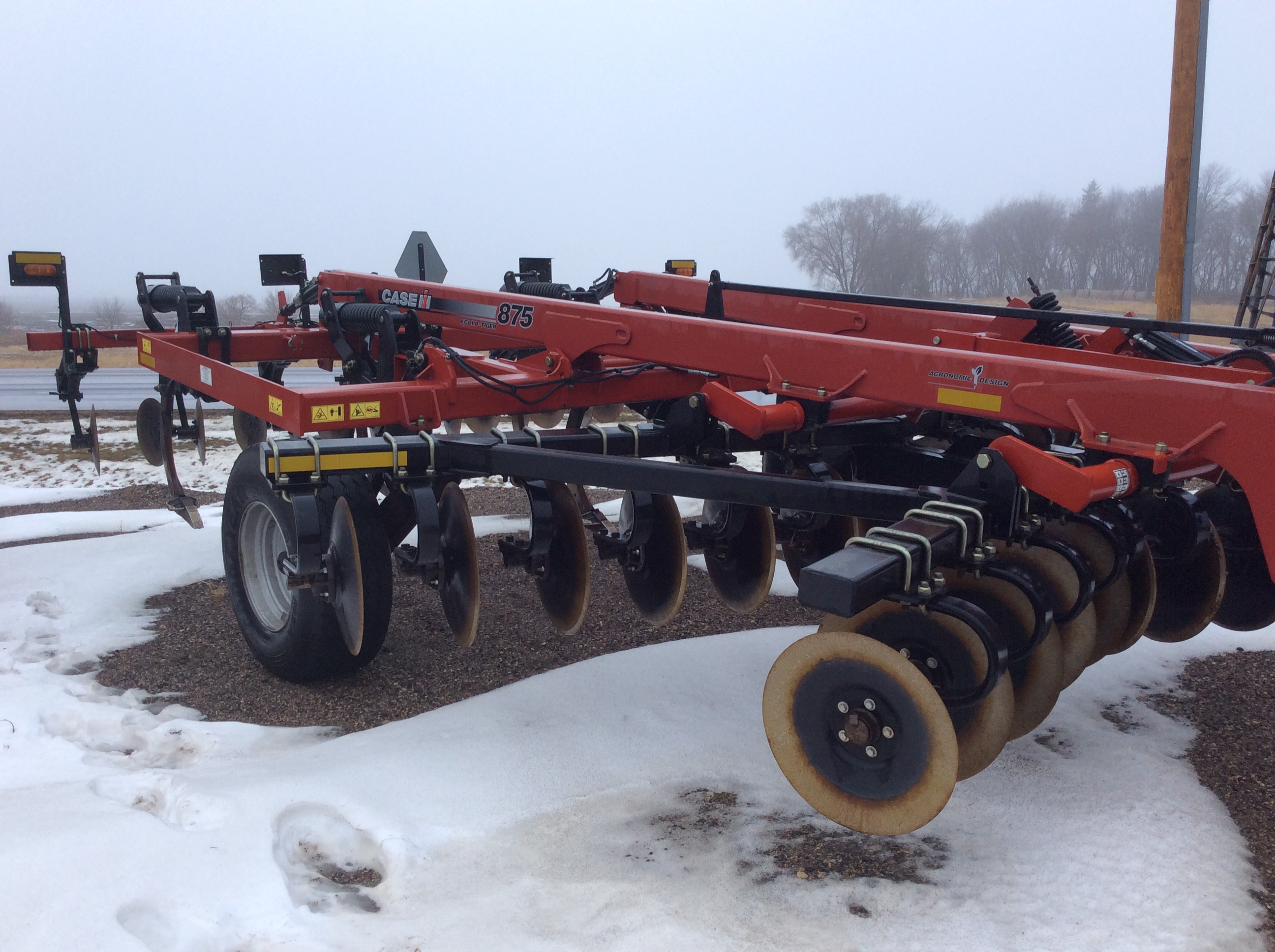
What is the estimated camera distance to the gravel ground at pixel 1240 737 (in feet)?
10.1

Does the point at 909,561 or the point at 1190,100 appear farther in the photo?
the point at 1190,100

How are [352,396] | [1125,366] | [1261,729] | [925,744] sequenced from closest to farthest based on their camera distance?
[925,744], [1125,366], [1261,729], [352,396]

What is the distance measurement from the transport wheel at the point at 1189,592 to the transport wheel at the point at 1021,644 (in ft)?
2.40

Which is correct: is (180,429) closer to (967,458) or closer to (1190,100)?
(967,458)

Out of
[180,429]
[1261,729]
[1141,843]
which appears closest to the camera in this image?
[1141,843]

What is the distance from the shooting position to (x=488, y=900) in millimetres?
2873

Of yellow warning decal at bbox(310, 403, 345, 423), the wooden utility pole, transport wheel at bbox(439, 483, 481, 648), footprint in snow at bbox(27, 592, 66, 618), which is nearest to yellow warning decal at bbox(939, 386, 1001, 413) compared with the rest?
transport wheel at bbox(439, 483, 481, 648)

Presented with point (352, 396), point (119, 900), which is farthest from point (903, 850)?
point (352, 396)

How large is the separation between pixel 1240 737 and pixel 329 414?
369cm

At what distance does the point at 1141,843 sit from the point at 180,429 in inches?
224

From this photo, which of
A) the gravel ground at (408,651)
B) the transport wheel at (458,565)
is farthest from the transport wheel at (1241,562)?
the transport wheel at (458,565)

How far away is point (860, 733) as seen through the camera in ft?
8.75

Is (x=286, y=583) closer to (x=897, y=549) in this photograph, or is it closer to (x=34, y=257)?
(x=897, y=549)

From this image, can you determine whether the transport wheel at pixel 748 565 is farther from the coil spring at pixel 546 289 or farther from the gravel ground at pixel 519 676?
the coil spring at pixel 546 289
